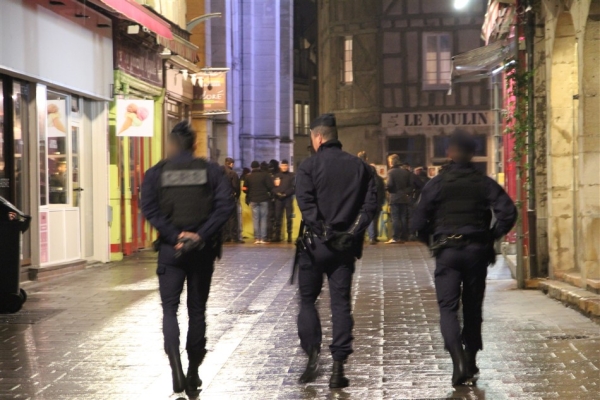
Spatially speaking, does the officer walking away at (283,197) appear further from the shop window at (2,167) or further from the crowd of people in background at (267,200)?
the shop window at (2,167)

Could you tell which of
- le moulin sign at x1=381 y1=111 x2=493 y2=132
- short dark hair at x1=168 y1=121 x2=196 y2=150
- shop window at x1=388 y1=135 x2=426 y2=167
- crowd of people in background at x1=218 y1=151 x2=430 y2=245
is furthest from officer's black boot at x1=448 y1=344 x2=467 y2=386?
shop window at x1=388 y1=135 x2=426 y2=167

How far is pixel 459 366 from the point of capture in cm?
772

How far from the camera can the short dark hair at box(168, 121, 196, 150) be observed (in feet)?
25.2

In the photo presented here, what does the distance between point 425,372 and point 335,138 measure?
5.68 ft

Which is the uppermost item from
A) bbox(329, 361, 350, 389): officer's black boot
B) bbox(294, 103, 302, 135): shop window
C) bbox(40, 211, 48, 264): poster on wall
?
bbox(294, 103, 302, 135): shop window

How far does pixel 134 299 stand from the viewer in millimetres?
13508

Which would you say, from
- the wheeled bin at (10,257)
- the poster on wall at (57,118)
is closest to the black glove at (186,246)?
the wheeled bin at (10,257)

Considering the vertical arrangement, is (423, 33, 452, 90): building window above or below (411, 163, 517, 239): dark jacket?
above

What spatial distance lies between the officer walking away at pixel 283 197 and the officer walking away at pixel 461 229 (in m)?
18.0

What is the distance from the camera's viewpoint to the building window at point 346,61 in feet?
141

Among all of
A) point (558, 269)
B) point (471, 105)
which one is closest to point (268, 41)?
point (471, 105)

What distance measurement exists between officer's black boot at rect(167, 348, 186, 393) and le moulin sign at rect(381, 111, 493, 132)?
33634 mm

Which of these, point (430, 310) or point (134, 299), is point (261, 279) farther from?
point (430, 310)

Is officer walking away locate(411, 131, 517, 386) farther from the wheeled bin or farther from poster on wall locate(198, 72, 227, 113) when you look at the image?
poster on wall locate(198, 72, 227, 113)
